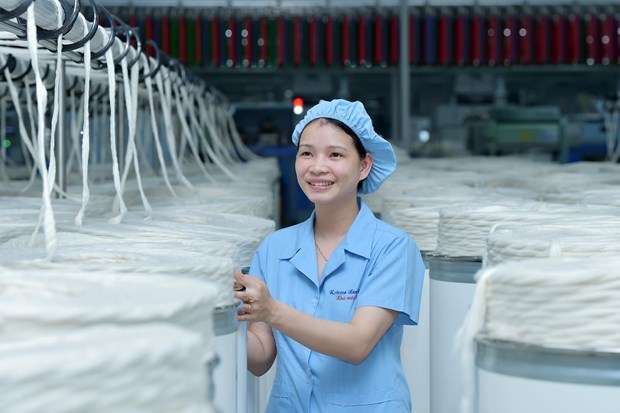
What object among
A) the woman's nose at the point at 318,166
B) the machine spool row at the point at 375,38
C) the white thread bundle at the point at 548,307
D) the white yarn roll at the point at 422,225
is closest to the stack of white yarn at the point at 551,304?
the white thread bundle at the point at 548,307

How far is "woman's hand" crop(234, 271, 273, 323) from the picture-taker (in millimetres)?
1407

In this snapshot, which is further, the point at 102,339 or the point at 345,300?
the point at 345,300

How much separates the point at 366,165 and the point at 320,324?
0.44m

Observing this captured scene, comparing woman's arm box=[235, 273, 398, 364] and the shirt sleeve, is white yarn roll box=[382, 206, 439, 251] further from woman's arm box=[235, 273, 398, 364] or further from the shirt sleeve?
woman's arm box=[235, 273, 398, 364]

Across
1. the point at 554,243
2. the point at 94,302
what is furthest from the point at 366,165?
the point at 94,302

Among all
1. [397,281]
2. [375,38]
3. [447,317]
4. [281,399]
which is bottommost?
[281,399]

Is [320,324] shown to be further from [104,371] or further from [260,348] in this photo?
[104,371]

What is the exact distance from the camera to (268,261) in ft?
5.93

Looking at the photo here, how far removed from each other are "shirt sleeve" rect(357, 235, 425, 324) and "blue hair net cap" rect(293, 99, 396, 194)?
18cm

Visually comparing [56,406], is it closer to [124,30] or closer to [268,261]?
[268,261]

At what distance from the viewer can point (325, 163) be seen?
1.77m

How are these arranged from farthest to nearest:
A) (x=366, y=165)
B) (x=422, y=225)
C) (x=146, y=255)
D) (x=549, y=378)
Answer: (x=422, y=225) → (x=366, y=165) → (x=146, y=255) → (x=549, y=378)

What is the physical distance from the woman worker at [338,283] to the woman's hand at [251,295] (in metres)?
0.27

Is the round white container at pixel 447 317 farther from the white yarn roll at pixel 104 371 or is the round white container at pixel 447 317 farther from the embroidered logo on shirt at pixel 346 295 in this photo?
the white yarn roll at pixel 104 371
